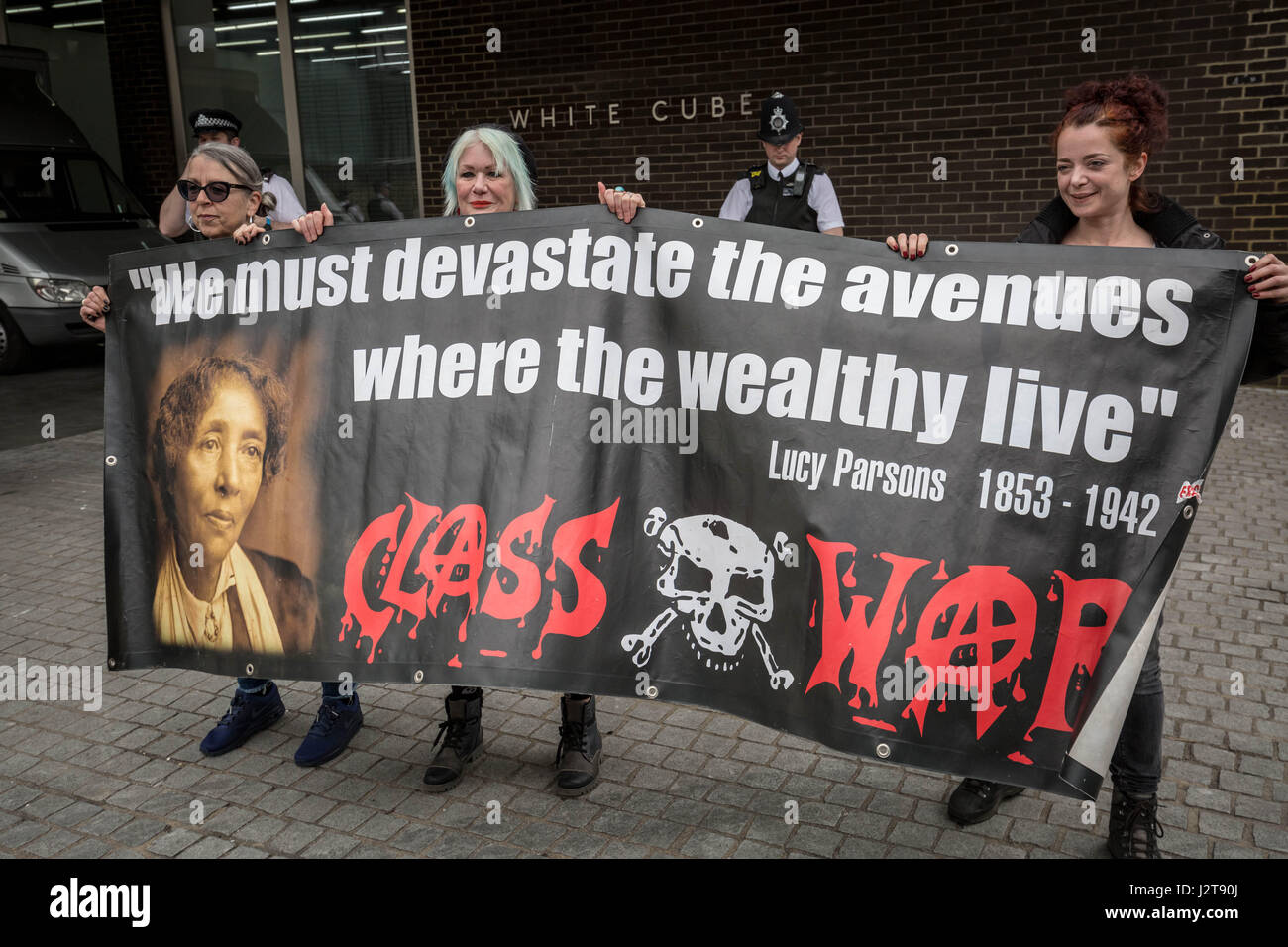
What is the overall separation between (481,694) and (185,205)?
3.17 m

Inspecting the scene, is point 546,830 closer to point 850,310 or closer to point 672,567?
point 672,567

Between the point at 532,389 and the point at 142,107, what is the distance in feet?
41.6

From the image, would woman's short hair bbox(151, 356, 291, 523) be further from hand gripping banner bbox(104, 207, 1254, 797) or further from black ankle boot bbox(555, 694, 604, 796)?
black ankle boot bbox(555, 694, 604, 796)

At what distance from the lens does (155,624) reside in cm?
366

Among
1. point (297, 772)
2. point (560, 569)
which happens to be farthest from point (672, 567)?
point (297, 772)

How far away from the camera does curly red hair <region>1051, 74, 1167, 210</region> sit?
116 inches

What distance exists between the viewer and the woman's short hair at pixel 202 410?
352 centimetres

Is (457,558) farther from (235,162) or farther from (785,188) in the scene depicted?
(785,188)

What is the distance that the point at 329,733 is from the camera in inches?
153

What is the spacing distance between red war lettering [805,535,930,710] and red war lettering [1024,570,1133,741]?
396 millimetres

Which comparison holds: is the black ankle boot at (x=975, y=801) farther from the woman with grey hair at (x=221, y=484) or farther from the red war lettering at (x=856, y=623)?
the woman with grey hair at (x=221, y=484)

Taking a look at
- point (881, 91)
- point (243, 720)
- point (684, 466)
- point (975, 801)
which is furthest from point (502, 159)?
point (881, 91)

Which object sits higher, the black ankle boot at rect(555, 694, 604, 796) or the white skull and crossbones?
the white skull and crossbones

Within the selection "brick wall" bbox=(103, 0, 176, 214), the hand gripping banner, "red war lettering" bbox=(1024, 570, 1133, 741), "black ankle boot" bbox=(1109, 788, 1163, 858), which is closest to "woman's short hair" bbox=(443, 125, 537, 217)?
the hand gripping banner
